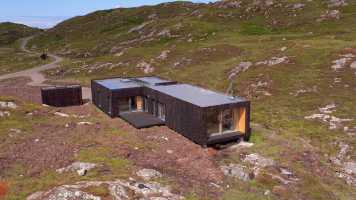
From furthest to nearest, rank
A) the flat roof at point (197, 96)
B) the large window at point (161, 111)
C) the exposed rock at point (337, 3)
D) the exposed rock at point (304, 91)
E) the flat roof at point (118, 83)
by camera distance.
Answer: the exposed rock at point (337, 3) → the exposed rock at point (304, 91) → the flat roof at point (118, 83) → the large window at point (161, 111) → the flat roof at point (197, 96)

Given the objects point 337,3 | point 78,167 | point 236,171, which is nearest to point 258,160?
point 236,171

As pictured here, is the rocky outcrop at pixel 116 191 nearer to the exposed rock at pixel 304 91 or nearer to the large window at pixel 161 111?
the large window at pixel 161 111

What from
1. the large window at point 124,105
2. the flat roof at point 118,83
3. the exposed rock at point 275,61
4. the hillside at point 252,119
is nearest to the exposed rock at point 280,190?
the hillside at point 252,119

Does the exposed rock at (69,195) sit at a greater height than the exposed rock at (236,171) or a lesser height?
greater

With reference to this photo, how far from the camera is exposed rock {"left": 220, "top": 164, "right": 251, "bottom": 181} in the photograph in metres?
34.3

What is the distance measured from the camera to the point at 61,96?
63.3 meters

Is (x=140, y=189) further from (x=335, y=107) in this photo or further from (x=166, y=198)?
(x=335, y=107)

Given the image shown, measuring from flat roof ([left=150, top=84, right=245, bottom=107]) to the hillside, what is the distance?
14.8 ft

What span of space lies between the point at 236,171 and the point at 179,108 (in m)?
12.2

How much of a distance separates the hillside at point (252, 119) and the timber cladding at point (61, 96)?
3111 millimetres

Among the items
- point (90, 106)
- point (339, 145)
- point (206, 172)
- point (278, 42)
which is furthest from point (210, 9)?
point (206, 172)

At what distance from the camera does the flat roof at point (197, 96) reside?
43.0 metres

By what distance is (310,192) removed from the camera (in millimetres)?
32781

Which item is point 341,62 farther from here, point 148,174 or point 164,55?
point 148,174
